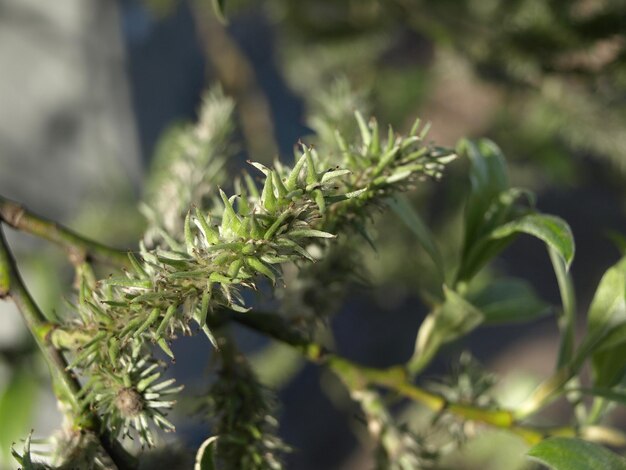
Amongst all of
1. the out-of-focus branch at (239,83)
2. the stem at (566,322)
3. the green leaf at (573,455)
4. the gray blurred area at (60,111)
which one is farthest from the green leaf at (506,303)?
the gray blurred area at (60,111)

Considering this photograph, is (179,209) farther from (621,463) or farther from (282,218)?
(621,463)

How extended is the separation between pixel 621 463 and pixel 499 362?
223 centimetres

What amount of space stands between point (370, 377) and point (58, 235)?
0.24 meters

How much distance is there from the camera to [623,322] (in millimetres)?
489

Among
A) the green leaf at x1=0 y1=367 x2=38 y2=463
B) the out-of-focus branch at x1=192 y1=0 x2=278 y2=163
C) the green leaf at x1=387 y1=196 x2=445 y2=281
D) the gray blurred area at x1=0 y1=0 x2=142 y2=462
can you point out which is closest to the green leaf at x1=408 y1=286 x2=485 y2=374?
the green leaf at x1=387 y1=196 x2=445 y2=281

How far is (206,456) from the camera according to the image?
37 centimetres

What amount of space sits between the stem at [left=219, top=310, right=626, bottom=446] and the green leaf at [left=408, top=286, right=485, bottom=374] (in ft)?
0.11

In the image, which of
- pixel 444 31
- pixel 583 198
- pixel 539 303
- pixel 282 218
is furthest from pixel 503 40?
pixel 583 198

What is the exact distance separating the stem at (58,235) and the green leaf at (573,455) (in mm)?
282

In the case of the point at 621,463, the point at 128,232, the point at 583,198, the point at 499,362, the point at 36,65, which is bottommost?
the point at 499,362

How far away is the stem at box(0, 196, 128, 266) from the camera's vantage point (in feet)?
1.42

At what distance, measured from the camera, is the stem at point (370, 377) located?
0.46 metres

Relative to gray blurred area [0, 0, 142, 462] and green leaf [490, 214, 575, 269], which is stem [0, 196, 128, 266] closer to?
green leaf [490, 214, 575, 269]

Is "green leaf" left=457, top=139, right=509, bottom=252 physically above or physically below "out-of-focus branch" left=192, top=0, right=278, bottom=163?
below
